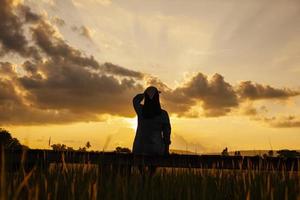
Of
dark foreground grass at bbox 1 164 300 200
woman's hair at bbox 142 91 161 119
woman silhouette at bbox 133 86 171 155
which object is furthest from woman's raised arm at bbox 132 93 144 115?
dark foreground grass at bbox 1 164 300 200

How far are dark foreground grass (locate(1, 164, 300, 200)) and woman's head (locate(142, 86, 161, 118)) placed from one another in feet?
5.63

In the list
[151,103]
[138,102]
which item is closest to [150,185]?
[151,103]

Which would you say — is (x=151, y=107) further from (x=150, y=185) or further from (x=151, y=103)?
(x=150, y=185)

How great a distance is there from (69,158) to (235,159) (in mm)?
2106

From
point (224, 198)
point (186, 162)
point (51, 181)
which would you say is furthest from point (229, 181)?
point (51, 181)

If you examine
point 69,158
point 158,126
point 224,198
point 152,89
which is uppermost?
point 152,89

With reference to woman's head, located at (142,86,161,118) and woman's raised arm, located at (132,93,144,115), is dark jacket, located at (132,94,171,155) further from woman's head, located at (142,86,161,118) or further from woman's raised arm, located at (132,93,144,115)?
woman's head, located at (142,86,161,118)

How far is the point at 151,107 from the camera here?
7.47 m

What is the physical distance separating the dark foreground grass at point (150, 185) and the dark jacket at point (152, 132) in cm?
166

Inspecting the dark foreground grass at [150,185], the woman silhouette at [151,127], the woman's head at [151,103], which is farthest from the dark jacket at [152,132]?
the dark foreground grass at [150,185]

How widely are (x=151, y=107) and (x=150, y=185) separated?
2.86m

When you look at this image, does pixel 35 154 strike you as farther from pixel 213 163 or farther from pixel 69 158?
pixel 213 163

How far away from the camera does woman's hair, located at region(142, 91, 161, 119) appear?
7.40 metres

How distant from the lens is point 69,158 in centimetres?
589
